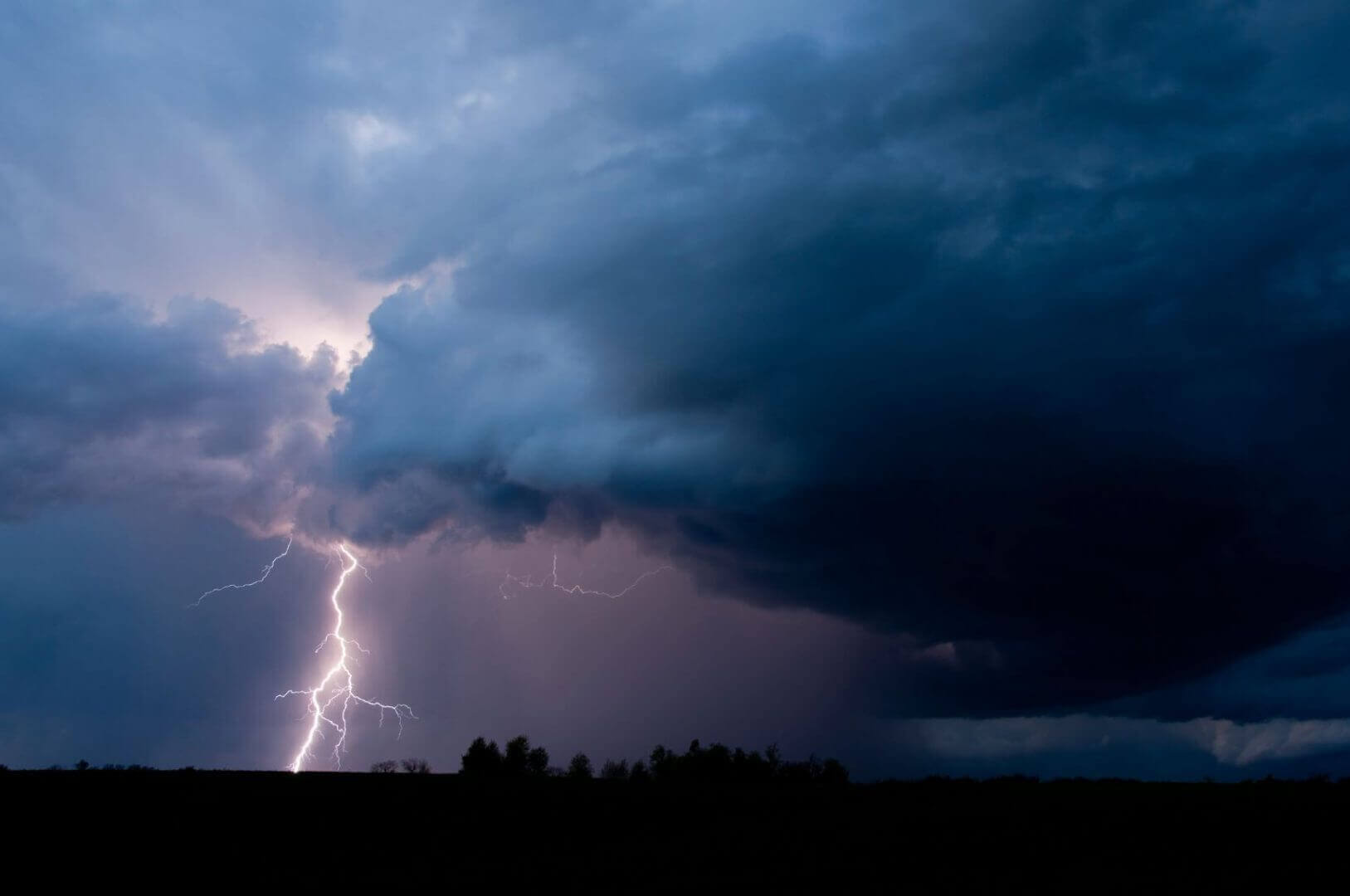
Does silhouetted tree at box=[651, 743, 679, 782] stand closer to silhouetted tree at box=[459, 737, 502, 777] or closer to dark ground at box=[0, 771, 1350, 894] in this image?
silhouetted tree at box=[459, 737, 502, 777]

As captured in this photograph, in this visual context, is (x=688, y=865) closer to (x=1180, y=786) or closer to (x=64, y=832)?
(x=64, y=832)

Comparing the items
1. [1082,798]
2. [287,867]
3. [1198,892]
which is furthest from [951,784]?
[287,867]

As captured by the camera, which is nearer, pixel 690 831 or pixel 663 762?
pixel 690 831

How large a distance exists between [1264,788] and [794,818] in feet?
67.1

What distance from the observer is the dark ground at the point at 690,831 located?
82.8 ft

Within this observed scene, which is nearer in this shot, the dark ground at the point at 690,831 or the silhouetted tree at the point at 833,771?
the dark ground at the point at 690,831

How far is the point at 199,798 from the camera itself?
33.8 metres

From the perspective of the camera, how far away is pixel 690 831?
3206 centimetres

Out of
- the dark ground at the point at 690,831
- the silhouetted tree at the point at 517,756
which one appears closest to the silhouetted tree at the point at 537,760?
the silhouetted tree at the point at 517,756

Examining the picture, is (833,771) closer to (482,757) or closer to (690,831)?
(482,757)

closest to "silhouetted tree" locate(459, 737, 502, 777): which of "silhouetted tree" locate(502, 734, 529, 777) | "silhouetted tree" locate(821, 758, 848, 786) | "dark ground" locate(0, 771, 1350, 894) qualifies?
"silhouetted tree" locate(502, 734, 529, 777)

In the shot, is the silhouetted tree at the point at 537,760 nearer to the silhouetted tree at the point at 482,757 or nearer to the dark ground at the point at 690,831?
the silhouetted tree at the point at 482,757

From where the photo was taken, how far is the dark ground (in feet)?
82.8

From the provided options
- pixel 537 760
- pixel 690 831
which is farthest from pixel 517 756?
pixel 690 831
